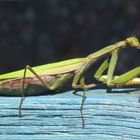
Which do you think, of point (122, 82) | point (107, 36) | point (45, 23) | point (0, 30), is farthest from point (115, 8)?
point (122, 82)

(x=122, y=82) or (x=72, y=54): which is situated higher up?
(x=72, y=54)

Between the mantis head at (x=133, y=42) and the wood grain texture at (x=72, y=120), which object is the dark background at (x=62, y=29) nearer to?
the mantis head at (x=133, y=42)

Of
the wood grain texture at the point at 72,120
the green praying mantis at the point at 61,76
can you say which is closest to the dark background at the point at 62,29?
the green praying mantis at the point at 61,76

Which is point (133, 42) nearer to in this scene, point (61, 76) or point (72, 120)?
point (61, 76)

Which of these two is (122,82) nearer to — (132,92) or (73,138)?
(132,92)

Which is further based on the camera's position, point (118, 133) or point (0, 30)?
point (0, 30)

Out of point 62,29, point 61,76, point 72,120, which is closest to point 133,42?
point 61,76
